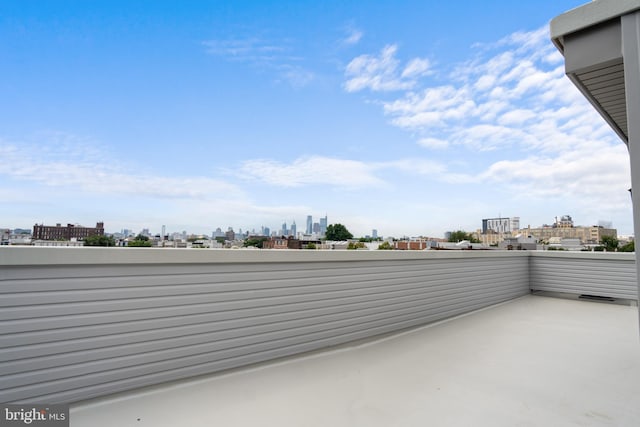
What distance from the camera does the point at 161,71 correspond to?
10.8 m

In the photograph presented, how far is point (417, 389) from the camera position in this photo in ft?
6.86

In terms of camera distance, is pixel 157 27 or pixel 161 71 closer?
pixel 157 27

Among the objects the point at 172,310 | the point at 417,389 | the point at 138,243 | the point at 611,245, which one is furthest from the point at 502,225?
the point at 172,310

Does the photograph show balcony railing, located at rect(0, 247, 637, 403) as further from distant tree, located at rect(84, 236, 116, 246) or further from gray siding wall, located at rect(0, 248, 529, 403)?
distant tree, located at rect(84, 236, 116, 246)

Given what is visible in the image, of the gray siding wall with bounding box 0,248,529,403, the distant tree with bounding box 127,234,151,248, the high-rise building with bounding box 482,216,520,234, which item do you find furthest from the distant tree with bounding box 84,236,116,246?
the high-rise building with bounding box 482,216,520,234

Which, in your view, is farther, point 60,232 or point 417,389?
point 60,232

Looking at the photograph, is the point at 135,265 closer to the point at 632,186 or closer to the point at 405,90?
the point at 632,186

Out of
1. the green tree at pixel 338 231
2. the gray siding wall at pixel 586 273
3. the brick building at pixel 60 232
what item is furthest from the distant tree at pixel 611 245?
the green tree at pixel 338 231

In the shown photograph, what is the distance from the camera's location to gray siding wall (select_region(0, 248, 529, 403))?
1.69 meters

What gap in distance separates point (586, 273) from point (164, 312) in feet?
22.0

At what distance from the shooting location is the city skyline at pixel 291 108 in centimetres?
746

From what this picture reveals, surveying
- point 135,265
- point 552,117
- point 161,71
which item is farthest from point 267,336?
point 161,71

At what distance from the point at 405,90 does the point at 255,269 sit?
10.2 metres

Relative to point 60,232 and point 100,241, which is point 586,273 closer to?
point 100,241
